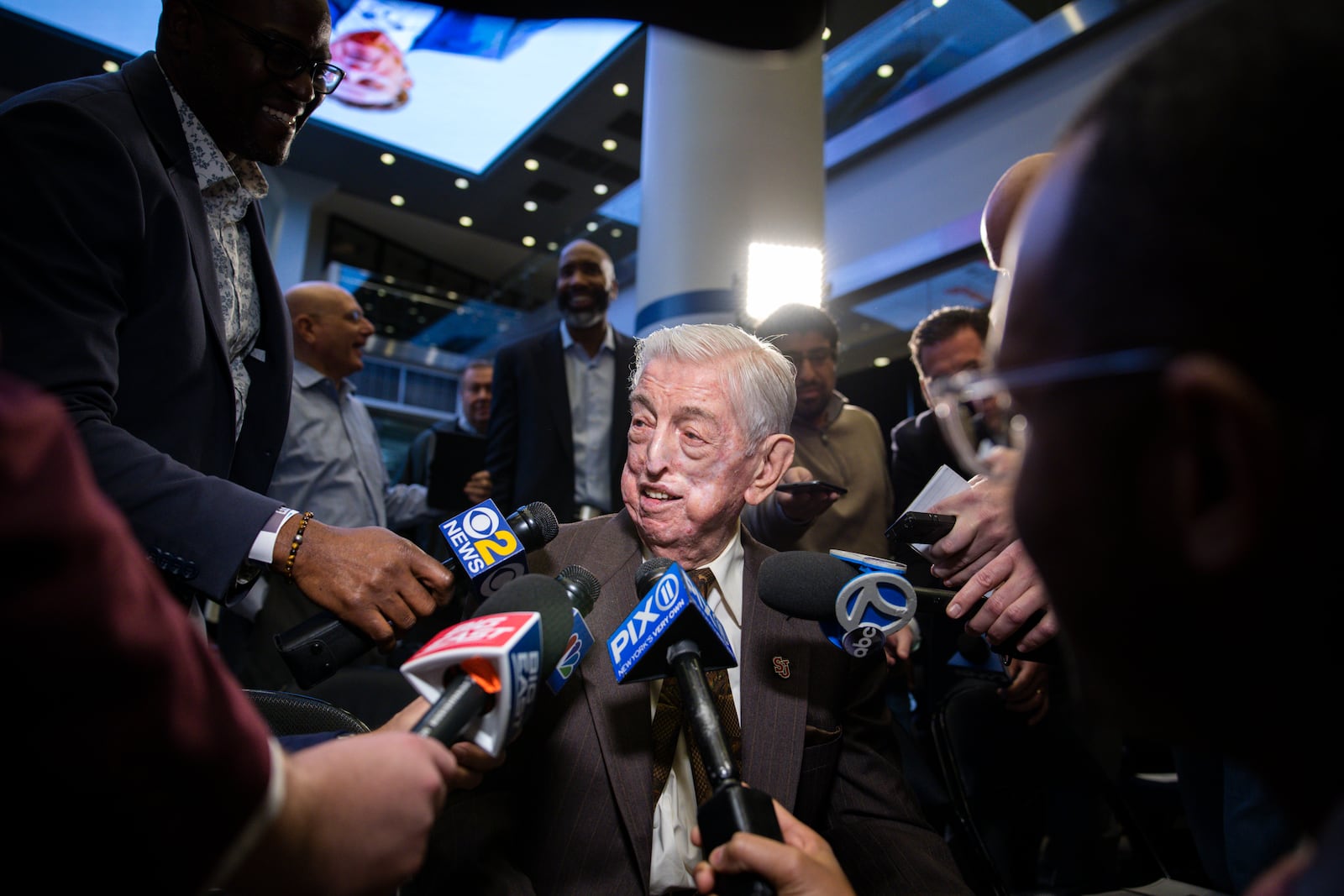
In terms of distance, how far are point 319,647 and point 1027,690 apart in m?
1.78

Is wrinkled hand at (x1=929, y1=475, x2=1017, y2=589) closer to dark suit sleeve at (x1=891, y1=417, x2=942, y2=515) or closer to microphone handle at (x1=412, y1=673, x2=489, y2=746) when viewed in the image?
microphone handle at (x1=412, y1=673, x2=489, y2=746)

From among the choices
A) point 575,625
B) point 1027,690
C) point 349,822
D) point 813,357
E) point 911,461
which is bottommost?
point 1027,690

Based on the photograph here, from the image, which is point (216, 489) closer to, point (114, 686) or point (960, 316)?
point (114, 686)

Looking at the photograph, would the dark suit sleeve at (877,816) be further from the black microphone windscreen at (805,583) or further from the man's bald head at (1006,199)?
the man's bald head at (1006,199)

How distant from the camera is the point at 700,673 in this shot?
1.08m

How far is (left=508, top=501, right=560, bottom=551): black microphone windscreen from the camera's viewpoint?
1.44 m

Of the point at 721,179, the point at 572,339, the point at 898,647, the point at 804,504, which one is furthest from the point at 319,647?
the point at 721,179

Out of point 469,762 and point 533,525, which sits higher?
point 533,525

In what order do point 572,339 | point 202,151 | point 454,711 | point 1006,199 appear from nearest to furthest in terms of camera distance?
point 454,711
point 202,151
point 1006,199
point 572,339

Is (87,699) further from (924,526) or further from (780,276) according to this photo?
(780,276)

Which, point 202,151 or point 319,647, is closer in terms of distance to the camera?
point 319,647

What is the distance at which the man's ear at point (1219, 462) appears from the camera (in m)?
0.53

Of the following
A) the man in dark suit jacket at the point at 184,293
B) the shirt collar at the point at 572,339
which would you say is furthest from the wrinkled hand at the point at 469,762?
the shirt collar at the point at 572,339

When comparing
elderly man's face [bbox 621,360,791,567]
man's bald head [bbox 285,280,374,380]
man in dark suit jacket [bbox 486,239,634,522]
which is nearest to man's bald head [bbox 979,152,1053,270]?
elderly man's face [bbox 621,360,791,567]
